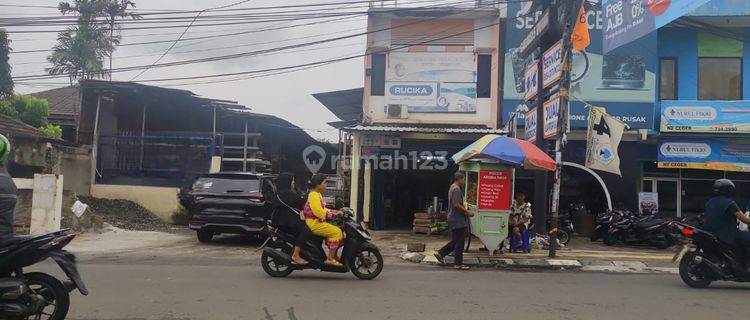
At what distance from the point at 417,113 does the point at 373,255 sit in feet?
29.8

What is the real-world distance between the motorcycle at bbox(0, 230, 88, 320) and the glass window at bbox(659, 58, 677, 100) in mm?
→ 15717

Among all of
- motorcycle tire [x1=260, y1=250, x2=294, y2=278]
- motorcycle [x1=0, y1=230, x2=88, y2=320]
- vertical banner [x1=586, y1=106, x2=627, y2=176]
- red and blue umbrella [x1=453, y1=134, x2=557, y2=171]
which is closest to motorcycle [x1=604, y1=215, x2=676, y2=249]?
vertical banner [x1=586, y1=106, x2=627, y2=176]

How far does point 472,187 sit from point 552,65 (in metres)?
2.80

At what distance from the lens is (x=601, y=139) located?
11.9m

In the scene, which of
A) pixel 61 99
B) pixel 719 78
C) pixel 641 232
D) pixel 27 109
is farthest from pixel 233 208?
pixel 61 99

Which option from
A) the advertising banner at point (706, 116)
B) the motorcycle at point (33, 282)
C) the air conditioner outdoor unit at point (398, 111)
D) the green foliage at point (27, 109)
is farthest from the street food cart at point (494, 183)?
the green foliage at point (27, 109)

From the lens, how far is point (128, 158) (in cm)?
1767

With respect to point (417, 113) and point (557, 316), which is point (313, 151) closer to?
point (417, 113)

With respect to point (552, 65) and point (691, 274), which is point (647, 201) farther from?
point (691, 274)

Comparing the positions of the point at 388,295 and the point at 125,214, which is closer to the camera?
the point at 388,295

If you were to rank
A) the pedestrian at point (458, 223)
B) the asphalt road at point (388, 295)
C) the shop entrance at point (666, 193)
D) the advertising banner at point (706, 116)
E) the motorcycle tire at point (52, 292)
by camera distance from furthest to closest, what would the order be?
1. the shop entrance at point (666, 193)
2. the advertising banner at point (706, 116)
3. the pedestrian at point (458, 223)
4. the asphalt road at point (388, 295)
5. the motorcycle tire at point (52, 292)

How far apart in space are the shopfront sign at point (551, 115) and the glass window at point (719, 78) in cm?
753

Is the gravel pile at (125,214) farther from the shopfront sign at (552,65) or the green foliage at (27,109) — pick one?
the shopfront sign at (552,65)

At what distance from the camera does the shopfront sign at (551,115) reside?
34.4ft
